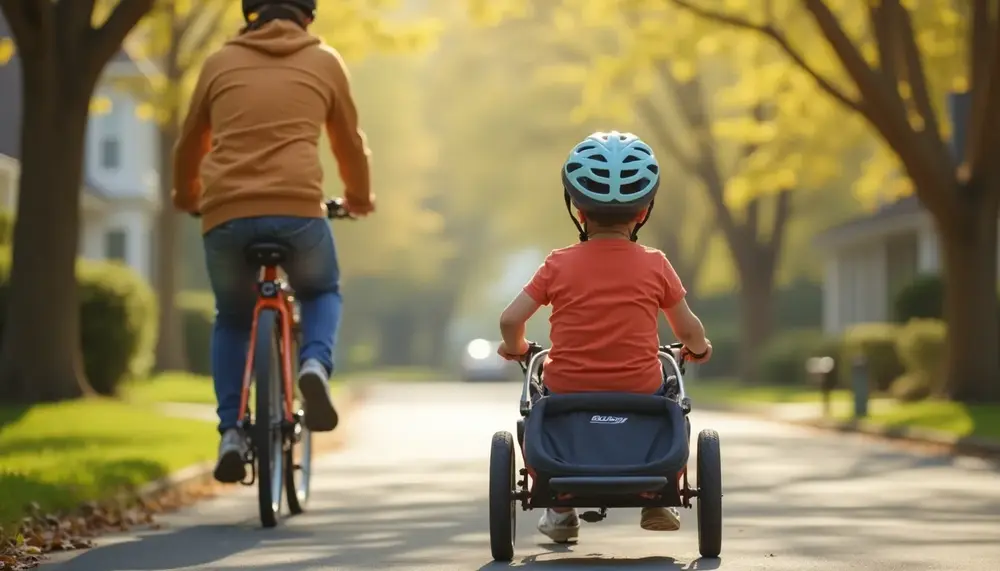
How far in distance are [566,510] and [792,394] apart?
2856 cm

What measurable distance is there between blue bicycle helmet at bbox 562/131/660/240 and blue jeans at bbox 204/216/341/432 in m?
2.00

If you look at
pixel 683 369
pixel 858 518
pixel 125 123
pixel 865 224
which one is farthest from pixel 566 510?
pixel 125 123

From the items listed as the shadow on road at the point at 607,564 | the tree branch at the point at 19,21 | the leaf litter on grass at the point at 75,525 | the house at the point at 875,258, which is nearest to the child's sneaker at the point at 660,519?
the shadow on road at the point at 607,564

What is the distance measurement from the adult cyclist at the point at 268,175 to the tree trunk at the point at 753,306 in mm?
34693

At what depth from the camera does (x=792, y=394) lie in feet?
120

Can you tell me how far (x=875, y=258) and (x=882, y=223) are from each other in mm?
6214

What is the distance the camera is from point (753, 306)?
148 ft

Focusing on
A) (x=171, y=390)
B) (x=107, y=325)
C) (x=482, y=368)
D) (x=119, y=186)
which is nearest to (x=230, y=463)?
(x=107, y=325)

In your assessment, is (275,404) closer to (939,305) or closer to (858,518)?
(858,518)

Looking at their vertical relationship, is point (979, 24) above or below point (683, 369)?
above

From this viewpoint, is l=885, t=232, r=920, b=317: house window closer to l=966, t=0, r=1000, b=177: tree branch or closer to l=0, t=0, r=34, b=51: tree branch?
l=966, t=0, r=1000, b=177: tree branch

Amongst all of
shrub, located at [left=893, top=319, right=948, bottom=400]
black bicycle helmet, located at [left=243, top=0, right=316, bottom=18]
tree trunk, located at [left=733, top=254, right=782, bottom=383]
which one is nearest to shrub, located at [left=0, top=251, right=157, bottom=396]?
shrub, located at [left=893, top=319, right=948, bottom=400]

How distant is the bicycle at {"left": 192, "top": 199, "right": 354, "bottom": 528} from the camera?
30.2 ft

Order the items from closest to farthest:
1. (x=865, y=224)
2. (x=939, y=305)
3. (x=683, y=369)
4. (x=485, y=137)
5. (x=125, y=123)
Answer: (x=683, y=369) → (x=939, y=305) → (x=865, y=224) → (x=125, y=123) → (x=485, y=137)
